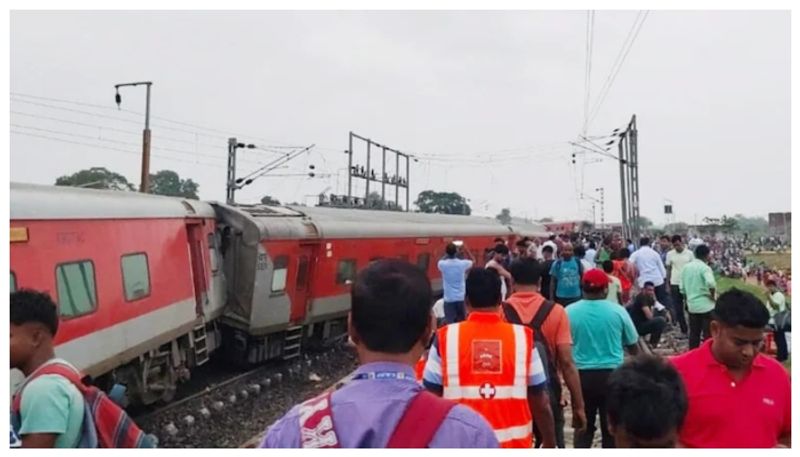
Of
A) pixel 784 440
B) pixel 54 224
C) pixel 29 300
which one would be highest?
pixel 54 224

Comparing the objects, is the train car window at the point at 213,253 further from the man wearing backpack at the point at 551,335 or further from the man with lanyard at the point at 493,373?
the man with lanyard at the point at 493,373

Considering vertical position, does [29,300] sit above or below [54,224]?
below

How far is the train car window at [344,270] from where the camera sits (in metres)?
13.3

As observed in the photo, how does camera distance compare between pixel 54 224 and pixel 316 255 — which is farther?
pixel 316 255

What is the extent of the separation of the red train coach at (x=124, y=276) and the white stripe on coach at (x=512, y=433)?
3.57 metres

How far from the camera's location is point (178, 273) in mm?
9109

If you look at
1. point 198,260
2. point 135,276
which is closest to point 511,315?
point 135,276

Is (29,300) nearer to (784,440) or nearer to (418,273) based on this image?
(418,273)

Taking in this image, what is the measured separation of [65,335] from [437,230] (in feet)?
40.0

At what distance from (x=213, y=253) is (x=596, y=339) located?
667 cm

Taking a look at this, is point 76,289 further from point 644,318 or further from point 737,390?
point 644,318

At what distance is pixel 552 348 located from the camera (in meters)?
4.58

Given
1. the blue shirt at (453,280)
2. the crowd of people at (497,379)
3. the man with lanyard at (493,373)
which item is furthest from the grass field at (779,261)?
the man with lanyard at (493,373)
